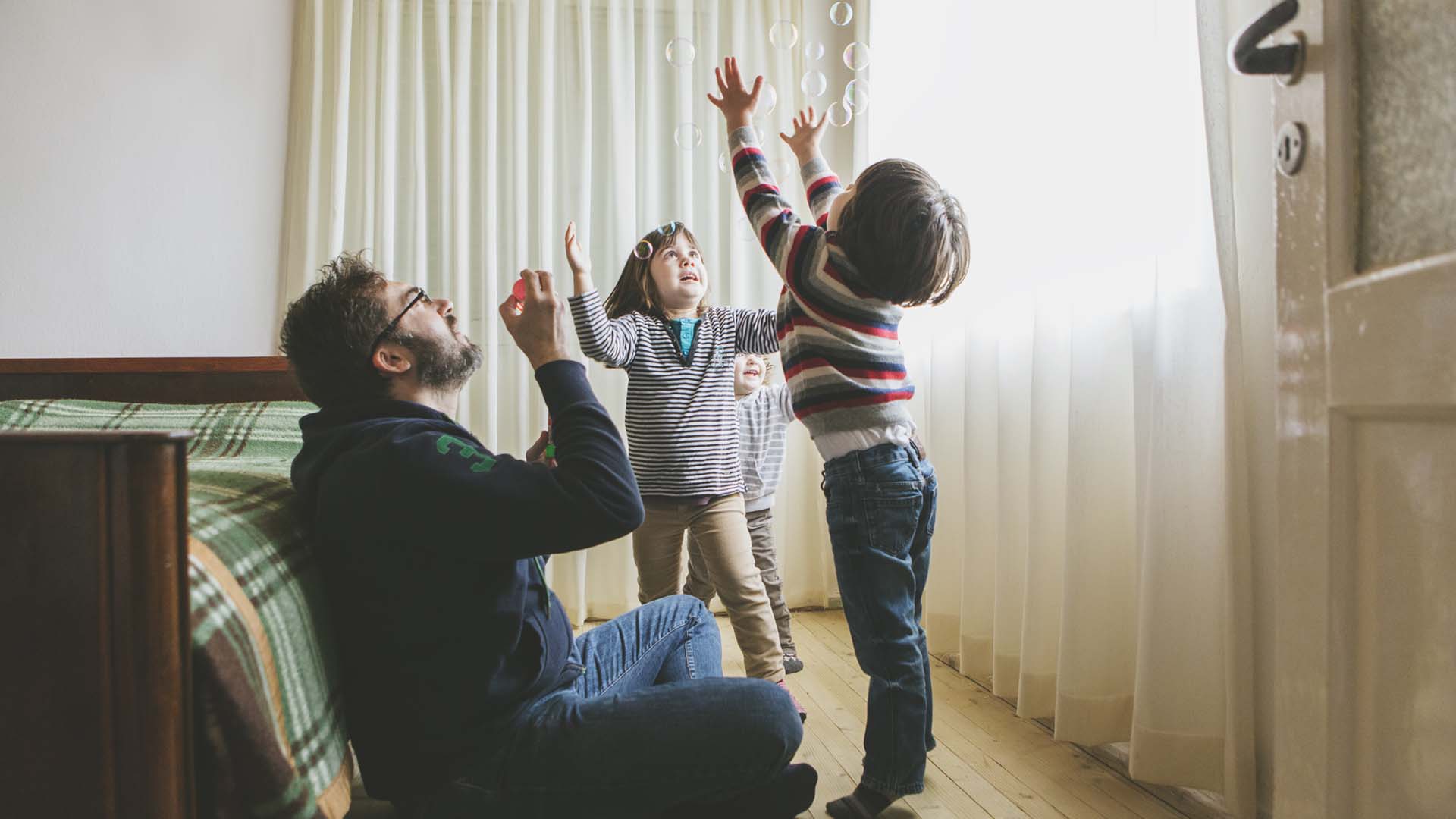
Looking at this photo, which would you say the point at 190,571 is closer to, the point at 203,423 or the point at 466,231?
the point at 203,423

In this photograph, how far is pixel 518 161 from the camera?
2.94 m

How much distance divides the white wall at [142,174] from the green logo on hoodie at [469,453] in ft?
7.65

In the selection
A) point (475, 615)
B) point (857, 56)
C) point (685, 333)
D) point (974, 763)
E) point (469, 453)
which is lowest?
point (974, 763)

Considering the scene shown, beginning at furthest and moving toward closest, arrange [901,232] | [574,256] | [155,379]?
[155,379] → [574,256] → [901,232]

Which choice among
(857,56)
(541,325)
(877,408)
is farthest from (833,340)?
(857,56)

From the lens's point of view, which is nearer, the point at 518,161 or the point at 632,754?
the point at 632,754

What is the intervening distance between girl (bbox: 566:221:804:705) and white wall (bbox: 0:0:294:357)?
159 centimetres

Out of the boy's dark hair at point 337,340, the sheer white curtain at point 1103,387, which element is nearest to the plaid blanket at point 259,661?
the boy's dark hair at point 337,340

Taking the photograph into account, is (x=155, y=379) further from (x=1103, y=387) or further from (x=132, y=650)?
(x=1103, y=387)

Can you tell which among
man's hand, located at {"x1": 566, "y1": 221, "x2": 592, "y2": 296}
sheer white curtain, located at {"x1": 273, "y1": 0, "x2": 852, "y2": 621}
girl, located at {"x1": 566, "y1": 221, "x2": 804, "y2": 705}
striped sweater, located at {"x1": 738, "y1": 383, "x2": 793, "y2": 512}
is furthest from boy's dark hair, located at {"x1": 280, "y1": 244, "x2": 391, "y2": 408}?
sheer white curtain, located at {"x1": 273, "y1": 0, "x2": 852, "y2": 621}

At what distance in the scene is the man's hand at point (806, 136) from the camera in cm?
159

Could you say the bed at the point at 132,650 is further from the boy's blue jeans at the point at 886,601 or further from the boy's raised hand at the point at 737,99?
the boy's raised hand at the point at 737,99

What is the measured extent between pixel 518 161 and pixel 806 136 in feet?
5.29

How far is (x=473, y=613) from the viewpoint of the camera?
903 millimetres
